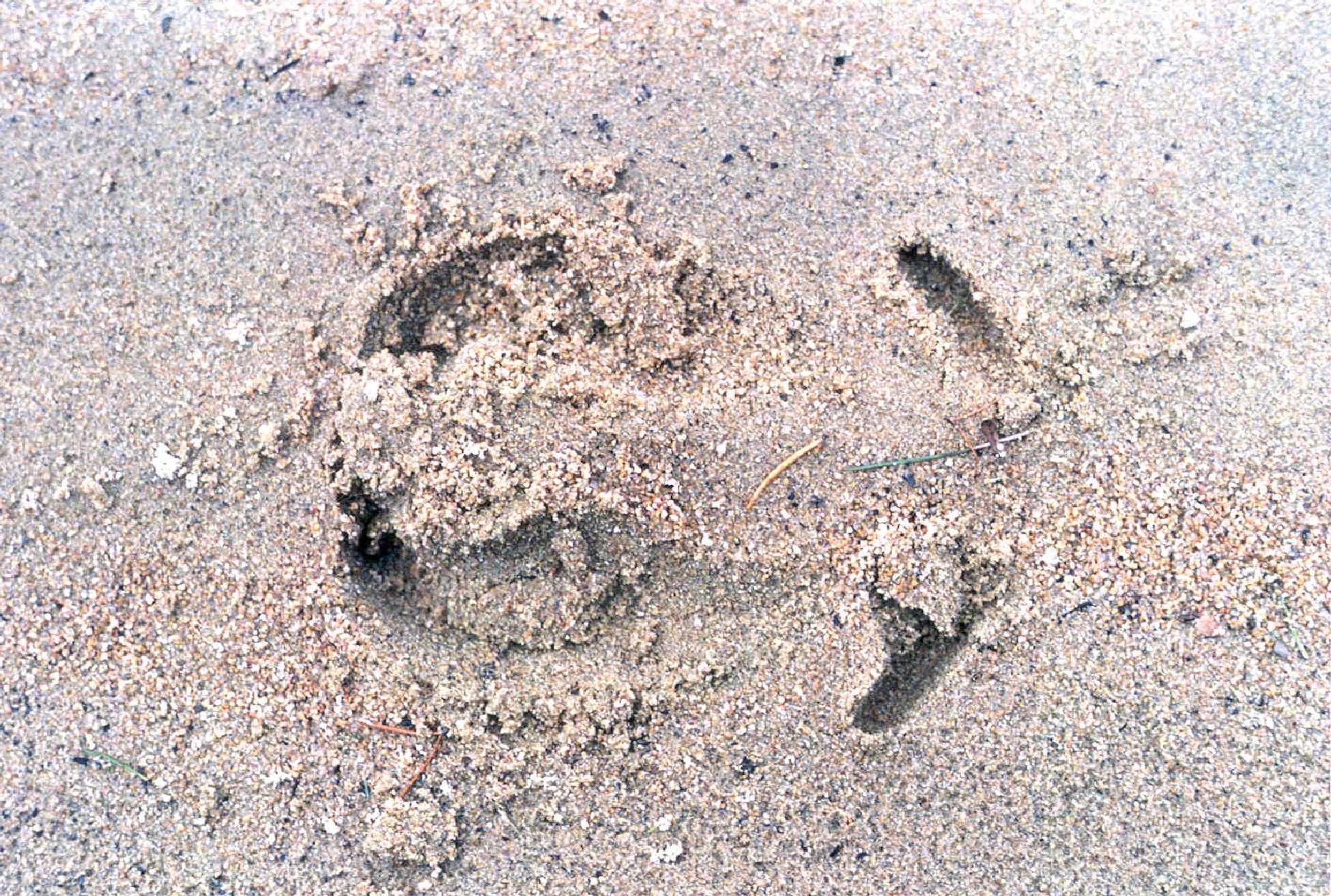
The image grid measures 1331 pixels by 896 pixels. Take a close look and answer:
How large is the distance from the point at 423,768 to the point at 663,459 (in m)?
0.68

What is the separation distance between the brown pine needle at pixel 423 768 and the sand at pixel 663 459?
2 centimetres

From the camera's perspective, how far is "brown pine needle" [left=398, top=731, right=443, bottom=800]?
169 centimetres

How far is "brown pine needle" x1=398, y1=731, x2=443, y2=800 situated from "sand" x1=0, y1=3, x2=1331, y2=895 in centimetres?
2

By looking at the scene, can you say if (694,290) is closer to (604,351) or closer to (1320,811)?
(604,351)

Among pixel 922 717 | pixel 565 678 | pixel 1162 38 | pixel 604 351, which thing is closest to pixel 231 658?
pixel 565 678

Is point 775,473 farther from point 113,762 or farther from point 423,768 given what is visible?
point 113,762

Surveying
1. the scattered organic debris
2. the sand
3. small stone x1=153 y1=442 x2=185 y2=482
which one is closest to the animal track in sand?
the sand

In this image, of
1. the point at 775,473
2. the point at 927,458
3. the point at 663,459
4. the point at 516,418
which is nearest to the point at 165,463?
the point at 516,418

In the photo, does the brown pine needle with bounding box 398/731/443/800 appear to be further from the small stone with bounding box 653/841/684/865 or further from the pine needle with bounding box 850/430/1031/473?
the pine needle with bounding box 850/430/1031/473

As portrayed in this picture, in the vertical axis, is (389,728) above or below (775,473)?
below

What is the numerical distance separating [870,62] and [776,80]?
0.19 meters

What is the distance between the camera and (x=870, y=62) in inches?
74.0

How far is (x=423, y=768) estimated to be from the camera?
5.56ft

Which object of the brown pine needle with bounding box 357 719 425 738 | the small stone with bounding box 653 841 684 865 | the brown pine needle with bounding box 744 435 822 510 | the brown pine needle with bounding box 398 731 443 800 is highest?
the brown pine needle with bounding box 744 435 822 510
